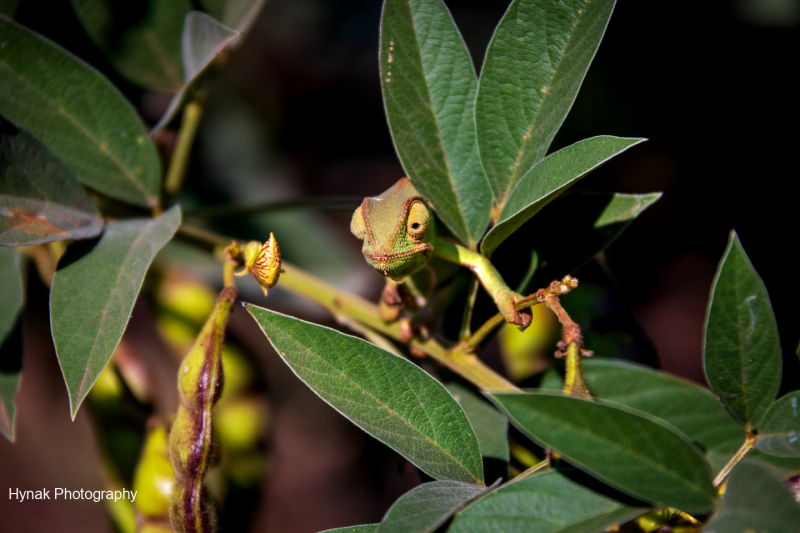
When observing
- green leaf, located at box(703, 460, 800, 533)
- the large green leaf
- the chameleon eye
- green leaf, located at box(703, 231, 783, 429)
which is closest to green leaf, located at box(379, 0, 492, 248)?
the large green leaf

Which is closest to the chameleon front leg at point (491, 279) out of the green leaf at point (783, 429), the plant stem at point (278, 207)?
the green leaf at point (783, 429)

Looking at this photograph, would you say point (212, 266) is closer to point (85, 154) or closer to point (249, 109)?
point (85, 154)

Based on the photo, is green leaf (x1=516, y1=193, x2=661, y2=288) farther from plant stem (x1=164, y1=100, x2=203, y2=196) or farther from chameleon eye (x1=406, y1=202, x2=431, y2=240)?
plant stem (x1=164, y1=100, x2=203, y2=196)

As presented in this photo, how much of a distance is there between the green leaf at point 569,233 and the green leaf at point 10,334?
103 cm

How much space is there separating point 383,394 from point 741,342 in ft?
1.71

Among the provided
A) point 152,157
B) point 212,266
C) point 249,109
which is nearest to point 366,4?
point 249,109

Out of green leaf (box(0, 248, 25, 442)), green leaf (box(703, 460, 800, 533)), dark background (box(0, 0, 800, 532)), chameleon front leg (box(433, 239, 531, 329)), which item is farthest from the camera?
dark background (box(0, 0, 800, 532))

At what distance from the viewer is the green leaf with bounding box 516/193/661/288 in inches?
35.2

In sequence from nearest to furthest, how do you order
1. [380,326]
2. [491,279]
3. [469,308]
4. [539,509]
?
1. [539,509]
2. [491,279]
3. [469,308]
4. [380,326]

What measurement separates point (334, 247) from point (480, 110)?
155 cm

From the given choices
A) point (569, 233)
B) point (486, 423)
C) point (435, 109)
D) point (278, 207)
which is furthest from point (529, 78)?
point (278, 207)

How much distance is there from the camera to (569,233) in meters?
0.92

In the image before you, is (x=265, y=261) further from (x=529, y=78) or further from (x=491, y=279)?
(x=529, y=78)

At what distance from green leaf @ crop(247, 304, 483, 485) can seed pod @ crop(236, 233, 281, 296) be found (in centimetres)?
10
